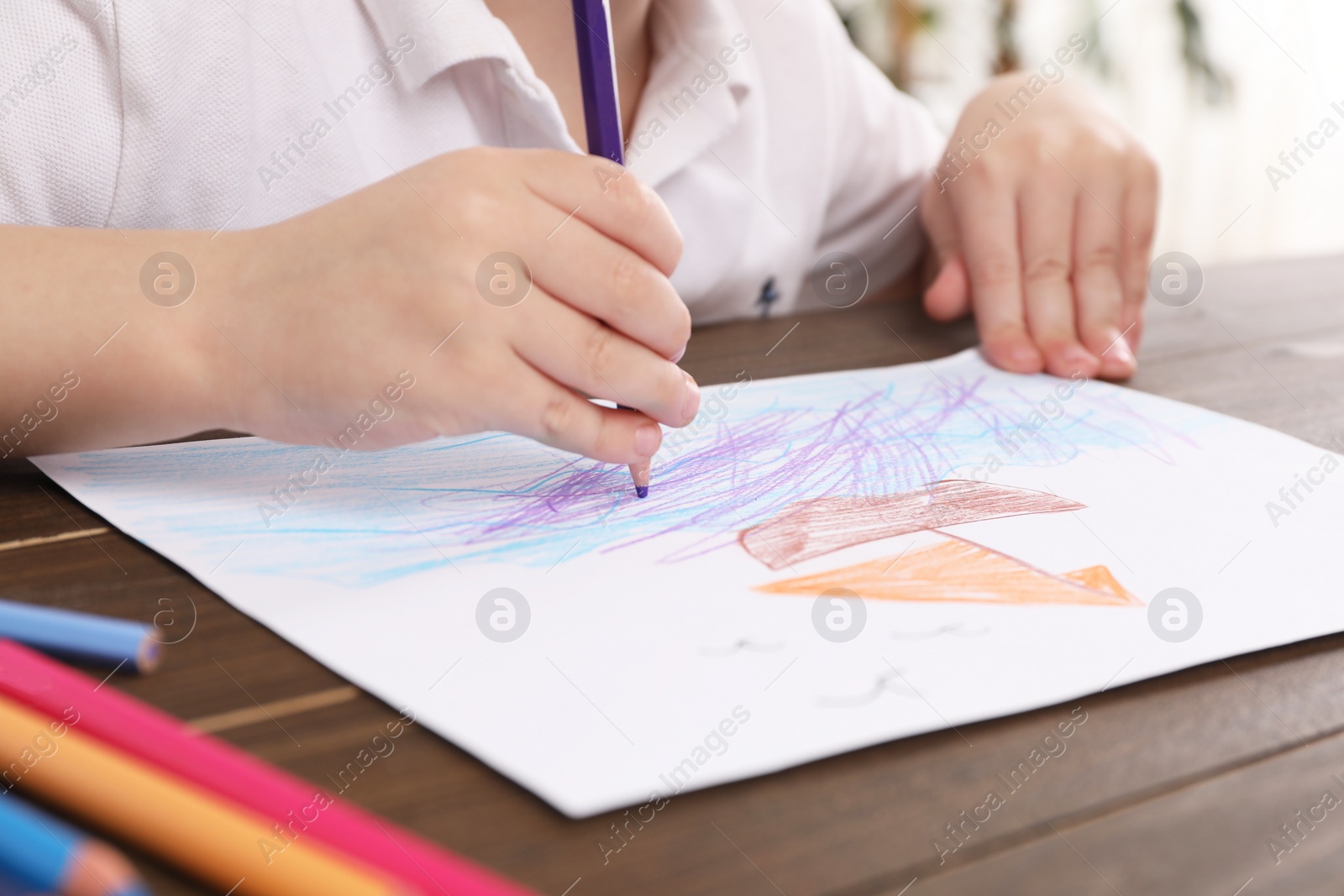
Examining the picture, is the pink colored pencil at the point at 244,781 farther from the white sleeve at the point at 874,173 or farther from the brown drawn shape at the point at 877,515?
the white sleeve at the point at 874,173

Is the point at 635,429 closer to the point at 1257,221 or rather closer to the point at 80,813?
the point at 80,813

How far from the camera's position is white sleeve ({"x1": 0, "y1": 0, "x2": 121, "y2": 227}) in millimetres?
490

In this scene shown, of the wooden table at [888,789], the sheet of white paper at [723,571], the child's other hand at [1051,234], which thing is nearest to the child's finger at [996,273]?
the child's other hand at [1051,234]

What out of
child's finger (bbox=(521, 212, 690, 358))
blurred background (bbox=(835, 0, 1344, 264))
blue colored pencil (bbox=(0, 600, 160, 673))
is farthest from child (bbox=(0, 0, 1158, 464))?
blurred background (bbox=(835, 0, 1344, 264))

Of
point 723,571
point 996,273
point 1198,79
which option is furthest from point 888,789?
point 1198,79

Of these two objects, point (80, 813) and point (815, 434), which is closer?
point (80, 813)

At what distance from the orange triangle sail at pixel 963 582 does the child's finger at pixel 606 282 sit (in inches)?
4.6

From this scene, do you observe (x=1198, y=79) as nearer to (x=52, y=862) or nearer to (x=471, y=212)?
(x=471, y=212)

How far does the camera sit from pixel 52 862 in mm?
162

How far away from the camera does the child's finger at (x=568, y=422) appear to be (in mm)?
374

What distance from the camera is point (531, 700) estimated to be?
0.84 feet

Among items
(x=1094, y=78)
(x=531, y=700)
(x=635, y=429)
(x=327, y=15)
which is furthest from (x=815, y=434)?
(x=1094, y=78)

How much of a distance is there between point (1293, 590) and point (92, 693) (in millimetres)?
347

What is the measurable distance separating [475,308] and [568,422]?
54mm
